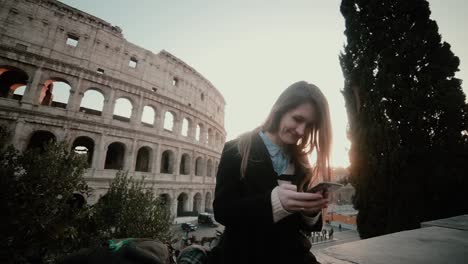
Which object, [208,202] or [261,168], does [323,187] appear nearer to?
[261,168]

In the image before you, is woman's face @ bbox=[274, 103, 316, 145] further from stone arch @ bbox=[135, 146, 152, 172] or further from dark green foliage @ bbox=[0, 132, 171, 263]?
stone arch @ bbox=[135, 146, 152, 172]

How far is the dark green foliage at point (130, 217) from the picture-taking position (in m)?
11.2

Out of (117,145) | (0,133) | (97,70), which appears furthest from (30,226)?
(97,70)

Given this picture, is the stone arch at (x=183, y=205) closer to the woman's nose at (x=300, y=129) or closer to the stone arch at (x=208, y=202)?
the stone arch at (x=208, y=202)

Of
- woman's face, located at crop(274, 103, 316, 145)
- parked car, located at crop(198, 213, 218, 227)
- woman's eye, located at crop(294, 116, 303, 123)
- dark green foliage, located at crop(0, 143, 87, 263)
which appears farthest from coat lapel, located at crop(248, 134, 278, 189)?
parked car, located at crop(198, 213, 218, 227)

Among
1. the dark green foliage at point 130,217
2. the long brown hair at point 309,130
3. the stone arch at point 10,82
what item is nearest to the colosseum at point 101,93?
the stone arch at point 10,82

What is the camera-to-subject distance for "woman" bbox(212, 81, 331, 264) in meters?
1.19

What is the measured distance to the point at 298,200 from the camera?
3.64ft

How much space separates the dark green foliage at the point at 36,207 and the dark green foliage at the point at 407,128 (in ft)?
43.8

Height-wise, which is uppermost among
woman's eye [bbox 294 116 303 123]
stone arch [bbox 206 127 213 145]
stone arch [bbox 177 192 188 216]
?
stone arch [bbox 206 127 213 145]

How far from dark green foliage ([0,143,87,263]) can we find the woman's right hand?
417 inches

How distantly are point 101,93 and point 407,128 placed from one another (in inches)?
855

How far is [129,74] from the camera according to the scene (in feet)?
64.5

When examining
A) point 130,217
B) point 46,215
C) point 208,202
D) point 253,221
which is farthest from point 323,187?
point 208,202
